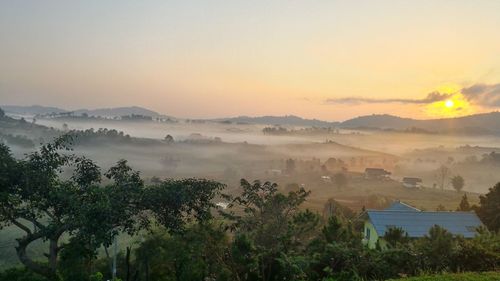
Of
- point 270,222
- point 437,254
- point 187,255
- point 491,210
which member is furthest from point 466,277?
point 491,210

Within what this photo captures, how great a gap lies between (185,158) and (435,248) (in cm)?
16835

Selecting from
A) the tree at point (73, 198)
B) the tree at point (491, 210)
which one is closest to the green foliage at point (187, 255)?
the tree at point (73, 198)

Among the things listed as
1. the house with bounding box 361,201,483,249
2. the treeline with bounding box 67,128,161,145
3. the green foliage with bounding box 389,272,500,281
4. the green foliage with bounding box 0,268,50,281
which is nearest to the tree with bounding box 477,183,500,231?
the house with bounding box 361,201,483,249

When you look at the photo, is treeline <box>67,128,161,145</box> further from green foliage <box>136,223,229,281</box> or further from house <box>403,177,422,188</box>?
green foliage <box>136,223,229,281</box>

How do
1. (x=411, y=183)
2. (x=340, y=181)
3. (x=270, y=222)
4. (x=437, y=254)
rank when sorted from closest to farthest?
1. (x=437, y=254)
2. (x=270, y=222)
3. (x=340, y=181)
4. (x=411, y=183)

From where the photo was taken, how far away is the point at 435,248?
13.9 meters

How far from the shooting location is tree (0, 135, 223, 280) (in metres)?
14.2

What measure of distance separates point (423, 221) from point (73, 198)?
23.1 meters

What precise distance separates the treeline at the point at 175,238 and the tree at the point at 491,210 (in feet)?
54.9

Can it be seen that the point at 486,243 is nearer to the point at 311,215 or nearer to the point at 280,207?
the point at 311,215

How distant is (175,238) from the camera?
1855 centimetres

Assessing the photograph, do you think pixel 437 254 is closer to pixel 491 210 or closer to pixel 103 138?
pixel 491 210

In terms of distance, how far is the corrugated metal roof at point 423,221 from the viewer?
27625 millimetres

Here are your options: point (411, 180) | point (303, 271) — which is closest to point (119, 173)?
point (303, 271)
